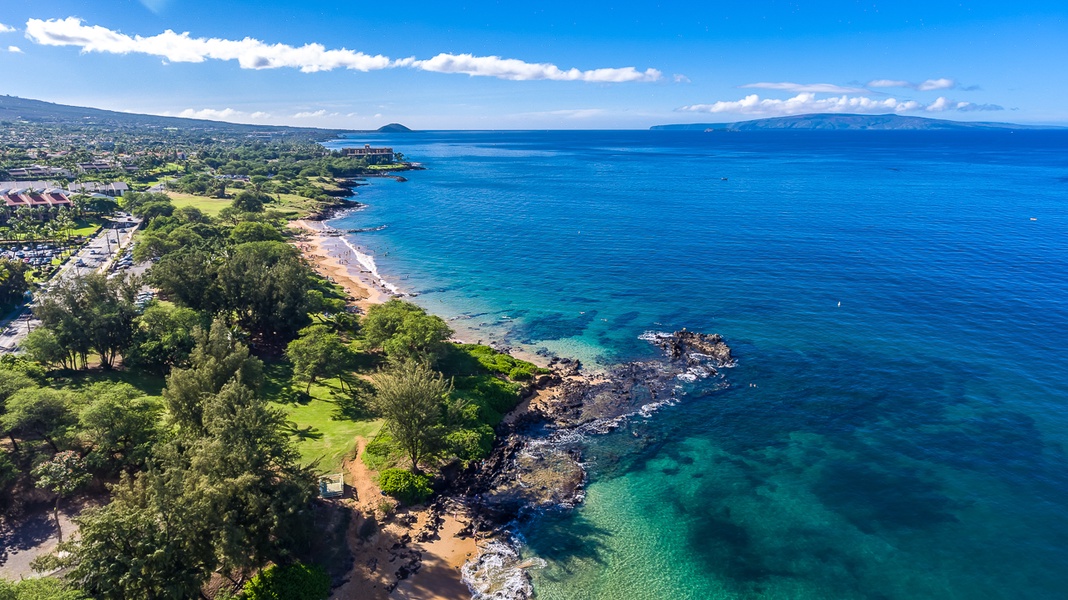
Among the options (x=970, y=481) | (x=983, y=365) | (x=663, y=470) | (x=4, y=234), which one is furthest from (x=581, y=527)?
(x=4, y=234)

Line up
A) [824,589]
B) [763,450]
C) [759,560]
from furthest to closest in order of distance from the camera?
[763,450] < [759,560] < [824,589]

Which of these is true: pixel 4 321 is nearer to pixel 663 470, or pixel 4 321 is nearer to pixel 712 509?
pixel 663 470

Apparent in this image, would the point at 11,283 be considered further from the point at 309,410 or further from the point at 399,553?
the point at 399,553

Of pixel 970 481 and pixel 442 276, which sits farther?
pixel 442 276

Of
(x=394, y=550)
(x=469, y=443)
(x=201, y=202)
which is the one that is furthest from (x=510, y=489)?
(x=201, y=202)

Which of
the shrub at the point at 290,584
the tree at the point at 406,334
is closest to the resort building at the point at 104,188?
the tree at the point at 406,334

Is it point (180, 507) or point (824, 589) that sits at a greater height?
point (180, 507)
